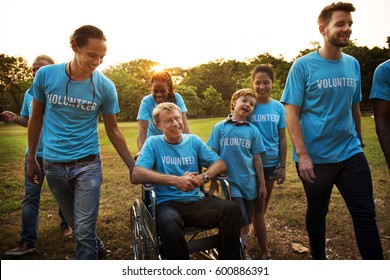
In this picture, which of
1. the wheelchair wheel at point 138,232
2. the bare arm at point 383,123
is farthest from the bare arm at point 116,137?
the bare arm at point 383,123

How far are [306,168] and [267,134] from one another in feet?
2.35

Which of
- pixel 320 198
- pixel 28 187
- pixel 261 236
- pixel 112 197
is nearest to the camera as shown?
pixel 320 198

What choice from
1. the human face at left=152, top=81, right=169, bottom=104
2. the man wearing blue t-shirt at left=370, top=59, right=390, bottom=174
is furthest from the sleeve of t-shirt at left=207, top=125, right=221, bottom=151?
the man wearing blue t-shirt at left=370, top=59, right=390, bottom=174

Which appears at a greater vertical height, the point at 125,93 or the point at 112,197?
the point at 125,93

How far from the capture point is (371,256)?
2186mm

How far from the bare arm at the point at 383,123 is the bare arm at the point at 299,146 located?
55 centimetres

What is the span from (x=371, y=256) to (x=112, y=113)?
205 cm

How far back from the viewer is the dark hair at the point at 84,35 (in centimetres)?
223

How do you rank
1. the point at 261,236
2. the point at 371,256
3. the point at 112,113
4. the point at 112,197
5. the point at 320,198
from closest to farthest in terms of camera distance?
the point at 371,256
the point at 320,198
the point at 112,113
the point at 261,236
the point at 112,197

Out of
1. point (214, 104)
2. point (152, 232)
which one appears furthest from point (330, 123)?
point (214, 104)

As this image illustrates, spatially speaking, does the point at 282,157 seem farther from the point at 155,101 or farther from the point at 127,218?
the point at 127,218
